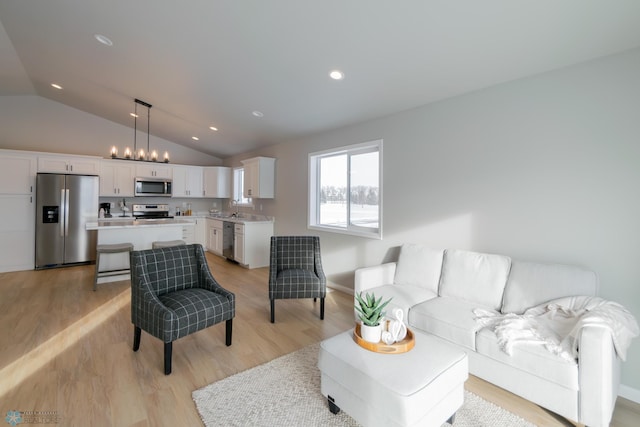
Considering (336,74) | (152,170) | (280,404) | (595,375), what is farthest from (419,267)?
(152,170)

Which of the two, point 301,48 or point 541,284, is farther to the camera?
point 301,48

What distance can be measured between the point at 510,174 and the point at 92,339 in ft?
13.9

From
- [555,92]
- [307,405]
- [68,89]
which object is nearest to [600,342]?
[307,405]

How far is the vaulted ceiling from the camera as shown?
2.05 metres

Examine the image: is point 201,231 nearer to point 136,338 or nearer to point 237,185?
point 237,185

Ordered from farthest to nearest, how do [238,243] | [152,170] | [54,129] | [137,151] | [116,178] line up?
[152,170]
[116,178]
[54,129]
[137,151]
[238,243]

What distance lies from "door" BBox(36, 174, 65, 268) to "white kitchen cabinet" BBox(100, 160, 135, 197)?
3.09 feet

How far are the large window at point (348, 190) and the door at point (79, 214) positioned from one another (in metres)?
4.27

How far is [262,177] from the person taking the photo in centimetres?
573

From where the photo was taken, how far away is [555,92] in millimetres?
2432

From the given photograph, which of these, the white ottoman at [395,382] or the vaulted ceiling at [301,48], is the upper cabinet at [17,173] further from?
the white ottoman at [395,382]

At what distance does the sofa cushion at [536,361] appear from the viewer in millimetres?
1719

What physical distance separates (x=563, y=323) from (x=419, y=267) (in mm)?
1257

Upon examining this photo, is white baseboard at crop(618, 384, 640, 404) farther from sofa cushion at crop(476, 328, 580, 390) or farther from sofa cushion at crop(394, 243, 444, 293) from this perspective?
sofa cushion at crop(394, 243, 444, 293)
